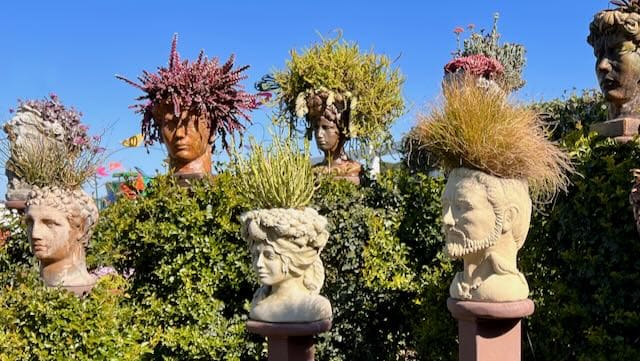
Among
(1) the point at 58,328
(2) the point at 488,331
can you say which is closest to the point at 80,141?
(1) the point at 58,328

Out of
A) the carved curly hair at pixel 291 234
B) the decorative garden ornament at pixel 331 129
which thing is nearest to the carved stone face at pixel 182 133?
the decorative garden ornament at pixel 331 129

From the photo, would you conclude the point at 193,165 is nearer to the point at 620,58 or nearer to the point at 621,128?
the point at 621,128

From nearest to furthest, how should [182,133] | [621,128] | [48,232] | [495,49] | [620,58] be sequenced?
[48,232], [621,128], [620,58], [182,133], [495,49]

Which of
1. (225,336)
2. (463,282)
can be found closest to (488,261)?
(463,282)

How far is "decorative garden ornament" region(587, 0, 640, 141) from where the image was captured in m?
4.48

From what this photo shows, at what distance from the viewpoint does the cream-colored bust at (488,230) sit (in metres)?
2.68

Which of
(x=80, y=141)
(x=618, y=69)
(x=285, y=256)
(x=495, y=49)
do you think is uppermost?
(x=495, y=49)

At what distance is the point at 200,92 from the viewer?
471cm

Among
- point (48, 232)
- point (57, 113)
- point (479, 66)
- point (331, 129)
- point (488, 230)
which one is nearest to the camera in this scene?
point (488, 230)

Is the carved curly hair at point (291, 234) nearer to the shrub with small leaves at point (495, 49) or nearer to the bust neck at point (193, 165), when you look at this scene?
the bust neck at point (193, 165)

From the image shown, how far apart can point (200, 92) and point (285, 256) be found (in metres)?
2.22

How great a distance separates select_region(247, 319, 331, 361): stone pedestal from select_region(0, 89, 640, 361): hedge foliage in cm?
97

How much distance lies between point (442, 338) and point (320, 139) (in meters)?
2.17

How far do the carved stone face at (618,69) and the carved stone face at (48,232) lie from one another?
4.04 metres
